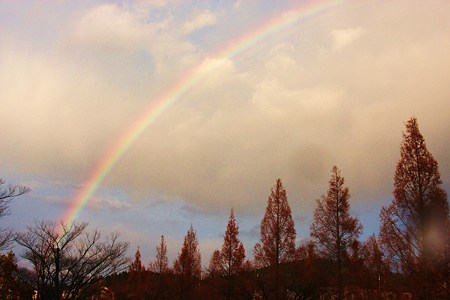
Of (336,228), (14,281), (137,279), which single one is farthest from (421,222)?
(137,279)

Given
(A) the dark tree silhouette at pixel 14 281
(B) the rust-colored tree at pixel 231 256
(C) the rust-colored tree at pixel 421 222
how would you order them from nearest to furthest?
(C) the rust-colored tree at pixel 421 222 → (A) the dark tree silhouette at pixel 14 281 → (B) the rust-colored tree at pixel 231 256

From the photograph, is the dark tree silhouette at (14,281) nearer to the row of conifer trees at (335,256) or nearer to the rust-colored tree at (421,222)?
the row of conifer trees at (335,256)

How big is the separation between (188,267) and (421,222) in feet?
93.8

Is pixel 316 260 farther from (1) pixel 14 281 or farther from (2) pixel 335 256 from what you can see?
(1) pixel 14 281

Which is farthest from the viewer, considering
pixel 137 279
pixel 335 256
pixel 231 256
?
pixel 137 279

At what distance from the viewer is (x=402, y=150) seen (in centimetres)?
2025

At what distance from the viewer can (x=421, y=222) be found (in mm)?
18500

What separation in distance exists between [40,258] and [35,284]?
3.18 metres

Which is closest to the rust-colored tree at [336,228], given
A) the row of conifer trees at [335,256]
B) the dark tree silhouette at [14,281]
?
the row of conifer trees at [335,256]

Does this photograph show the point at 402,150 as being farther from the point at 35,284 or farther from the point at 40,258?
the point at 35,284

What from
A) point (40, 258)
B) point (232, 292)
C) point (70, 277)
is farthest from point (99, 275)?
point (232, 292)

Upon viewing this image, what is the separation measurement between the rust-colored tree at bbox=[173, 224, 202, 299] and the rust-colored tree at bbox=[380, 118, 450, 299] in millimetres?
26478

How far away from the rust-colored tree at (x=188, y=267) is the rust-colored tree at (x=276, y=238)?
15.4 meters

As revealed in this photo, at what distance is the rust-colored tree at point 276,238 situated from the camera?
28.9 m
